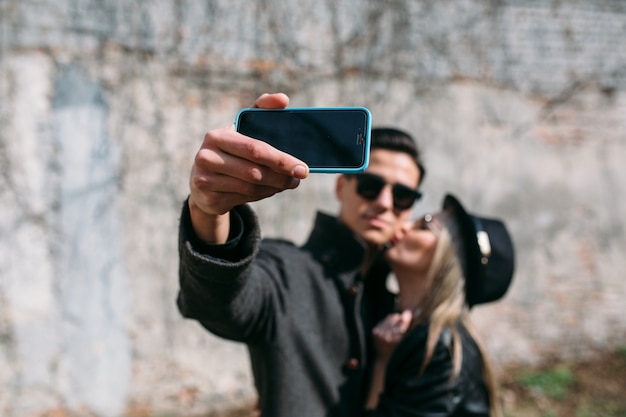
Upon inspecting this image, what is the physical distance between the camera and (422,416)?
1.81 meters

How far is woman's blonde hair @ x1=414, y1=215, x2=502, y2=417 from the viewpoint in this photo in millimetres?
2014

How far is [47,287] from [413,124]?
2.59 meters

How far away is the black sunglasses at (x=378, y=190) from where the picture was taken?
202 centimetres

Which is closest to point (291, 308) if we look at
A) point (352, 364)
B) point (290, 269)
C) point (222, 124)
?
point (290, 269)

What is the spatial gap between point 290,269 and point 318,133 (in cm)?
65

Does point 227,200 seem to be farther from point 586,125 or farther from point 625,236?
point 625,236

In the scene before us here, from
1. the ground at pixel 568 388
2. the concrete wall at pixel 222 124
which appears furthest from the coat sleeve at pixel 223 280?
the ground at pixel 568 388

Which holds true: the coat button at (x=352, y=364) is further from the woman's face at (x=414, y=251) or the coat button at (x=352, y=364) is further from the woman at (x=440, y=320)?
the woman's face at (x=414, y=251)

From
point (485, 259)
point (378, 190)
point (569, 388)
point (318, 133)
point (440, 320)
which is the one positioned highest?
point (318, 133)

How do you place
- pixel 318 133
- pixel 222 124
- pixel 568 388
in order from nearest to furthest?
pixel 318 133
pixel 222 124
pixel 568 388

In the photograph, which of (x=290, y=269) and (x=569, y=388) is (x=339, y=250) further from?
(x=569, y=388)

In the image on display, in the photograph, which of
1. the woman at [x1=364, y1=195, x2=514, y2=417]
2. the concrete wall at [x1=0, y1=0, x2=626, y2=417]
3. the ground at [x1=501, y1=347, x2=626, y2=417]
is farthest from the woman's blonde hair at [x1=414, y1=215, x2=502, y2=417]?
the ground at [x1=501, y1=347, x2=626, y2=417]

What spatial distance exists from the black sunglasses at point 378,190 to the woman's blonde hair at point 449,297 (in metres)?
0.21

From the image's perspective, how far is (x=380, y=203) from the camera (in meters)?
2.00
